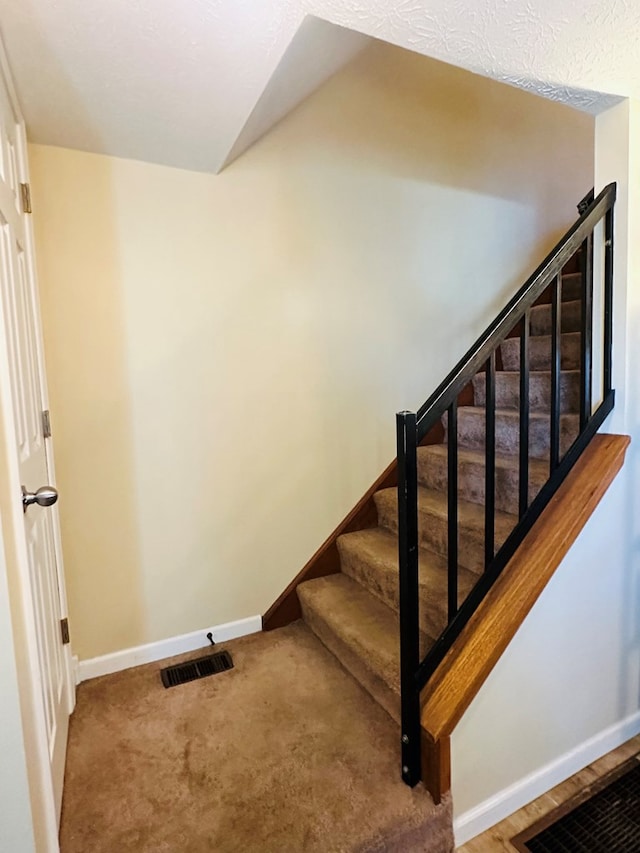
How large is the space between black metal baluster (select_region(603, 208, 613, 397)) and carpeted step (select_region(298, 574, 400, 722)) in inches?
46.8

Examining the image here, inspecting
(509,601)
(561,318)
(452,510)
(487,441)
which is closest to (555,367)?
(487,441)

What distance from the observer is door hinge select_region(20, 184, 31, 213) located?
1.54 metres

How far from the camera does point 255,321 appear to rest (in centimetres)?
211

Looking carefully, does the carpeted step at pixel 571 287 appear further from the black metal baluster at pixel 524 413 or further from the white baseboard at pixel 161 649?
the white baseboard at pixel 161 649

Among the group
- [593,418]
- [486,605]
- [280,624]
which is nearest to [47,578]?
[280,624]

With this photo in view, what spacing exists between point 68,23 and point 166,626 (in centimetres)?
206

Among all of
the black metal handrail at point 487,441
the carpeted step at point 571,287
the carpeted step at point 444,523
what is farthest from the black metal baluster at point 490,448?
the carpeted step at point 571,287

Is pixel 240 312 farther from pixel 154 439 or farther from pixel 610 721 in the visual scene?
pixel 610 721

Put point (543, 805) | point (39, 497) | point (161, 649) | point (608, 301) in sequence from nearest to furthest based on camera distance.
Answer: point (39, 497) → point (543, 805) → point (608, 301) → point (161, 649)

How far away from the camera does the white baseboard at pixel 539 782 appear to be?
140 centimetres

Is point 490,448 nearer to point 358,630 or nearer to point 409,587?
point 409,587

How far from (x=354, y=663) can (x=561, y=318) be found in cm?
178

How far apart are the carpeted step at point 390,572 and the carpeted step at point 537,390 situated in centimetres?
75

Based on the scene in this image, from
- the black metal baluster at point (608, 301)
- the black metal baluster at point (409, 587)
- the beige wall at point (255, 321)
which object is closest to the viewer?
the black metal baluster at point (409, 587)
